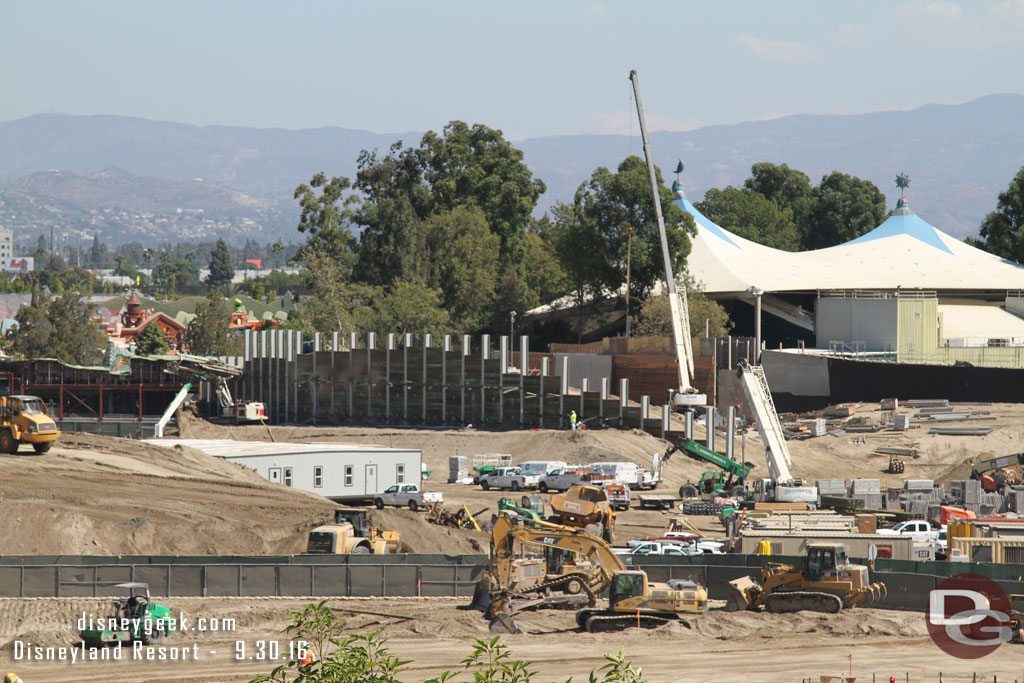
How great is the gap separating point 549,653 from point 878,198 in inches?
6421

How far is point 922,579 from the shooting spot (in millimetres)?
33406

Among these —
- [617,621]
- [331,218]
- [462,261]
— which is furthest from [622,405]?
[331,218]

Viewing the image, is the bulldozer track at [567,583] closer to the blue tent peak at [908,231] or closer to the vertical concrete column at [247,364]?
the vertical concrete column at [247,364]

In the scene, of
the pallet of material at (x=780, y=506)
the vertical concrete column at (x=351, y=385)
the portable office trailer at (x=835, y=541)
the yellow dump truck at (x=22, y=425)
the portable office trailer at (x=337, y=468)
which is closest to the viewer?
the portable office trailer at (x=835, y=541)

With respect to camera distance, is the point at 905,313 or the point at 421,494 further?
the point at 905,313

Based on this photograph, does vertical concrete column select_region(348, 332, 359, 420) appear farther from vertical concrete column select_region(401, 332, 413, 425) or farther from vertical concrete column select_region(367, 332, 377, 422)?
vertical concrete column select_region(401, 332, 413, 425)

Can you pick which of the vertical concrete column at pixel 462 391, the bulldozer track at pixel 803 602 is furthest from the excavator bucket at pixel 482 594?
the vertical concrete column at pixel 462 391

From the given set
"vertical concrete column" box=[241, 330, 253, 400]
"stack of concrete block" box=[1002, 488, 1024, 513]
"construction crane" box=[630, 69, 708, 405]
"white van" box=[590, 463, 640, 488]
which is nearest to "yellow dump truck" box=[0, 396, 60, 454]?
"white van" box=[590, 463, 640, 488]

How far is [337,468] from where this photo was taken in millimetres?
58344

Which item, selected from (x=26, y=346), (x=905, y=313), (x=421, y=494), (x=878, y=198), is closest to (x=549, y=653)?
(x=421, y=494)

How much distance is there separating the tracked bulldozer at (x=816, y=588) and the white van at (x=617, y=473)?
25206 millimetres

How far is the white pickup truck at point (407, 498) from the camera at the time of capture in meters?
52.8

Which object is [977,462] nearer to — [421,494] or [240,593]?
[421,494]

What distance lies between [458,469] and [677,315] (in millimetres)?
22122
